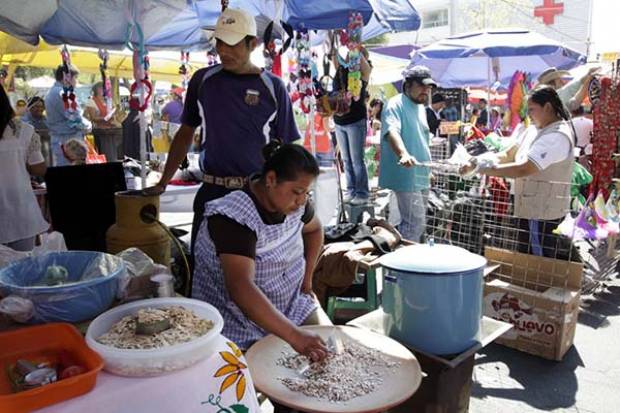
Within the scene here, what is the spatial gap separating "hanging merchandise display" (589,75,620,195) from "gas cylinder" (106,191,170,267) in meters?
4.15

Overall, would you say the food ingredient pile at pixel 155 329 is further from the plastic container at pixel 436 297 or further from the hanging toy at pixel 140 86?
the hanging toy at pixel 140 86

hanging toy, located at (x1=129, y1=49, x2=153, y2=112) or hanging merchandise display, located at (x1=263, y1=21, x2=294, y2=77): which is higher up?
hanging merchandise display, located at (x1=263, y1=21, x2=294, y2=77)

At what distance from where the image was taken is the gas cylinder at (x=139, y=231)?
2119 mm

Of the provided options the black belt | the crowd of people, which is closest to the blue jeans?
the crowd of people

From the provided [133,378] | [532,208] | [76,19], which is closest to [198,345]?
[133,378]

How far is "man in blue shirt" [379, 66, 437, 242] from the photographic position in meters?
3.92

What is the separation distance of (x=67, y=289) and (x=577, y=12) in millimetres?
32721

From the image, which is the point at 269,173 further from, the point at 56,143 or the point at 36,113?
the point at 36,113

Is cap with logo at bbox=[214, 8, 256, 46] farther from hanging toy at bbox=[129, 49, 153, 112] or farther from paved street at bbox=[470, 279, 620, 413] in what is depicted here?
paved street at bbox=[470, 279, 620, 413]

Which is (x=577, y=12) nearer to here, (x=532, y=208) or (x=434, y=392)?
(x=532, y=208)

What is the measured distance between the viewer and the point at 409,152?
3.97 m

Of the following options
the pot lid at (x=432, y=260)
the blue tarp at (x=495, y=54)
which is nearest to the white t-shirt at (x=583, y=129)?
the blue tarp at (x=495, y=54)

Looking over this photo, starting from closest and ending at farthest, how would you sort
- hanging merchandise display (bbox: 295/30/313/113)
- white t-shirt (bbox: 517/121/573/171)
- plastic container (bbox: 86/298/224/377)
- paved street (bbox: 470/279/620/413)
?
plastic container (bbox: 86/298/224/377), paved street (bbox: 470/279/620/413), white t-shirt (bbox: 517/121/573/171), hanging merchandise display (bbox: 295/30/313/113)

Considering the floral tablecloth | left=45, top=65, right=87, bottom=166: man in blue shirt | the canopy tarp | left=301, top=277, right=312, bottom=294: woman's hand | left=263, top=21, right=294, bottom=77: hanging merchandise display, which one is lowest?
left=301, top=277, right=312, bottom=294: woman's hand
